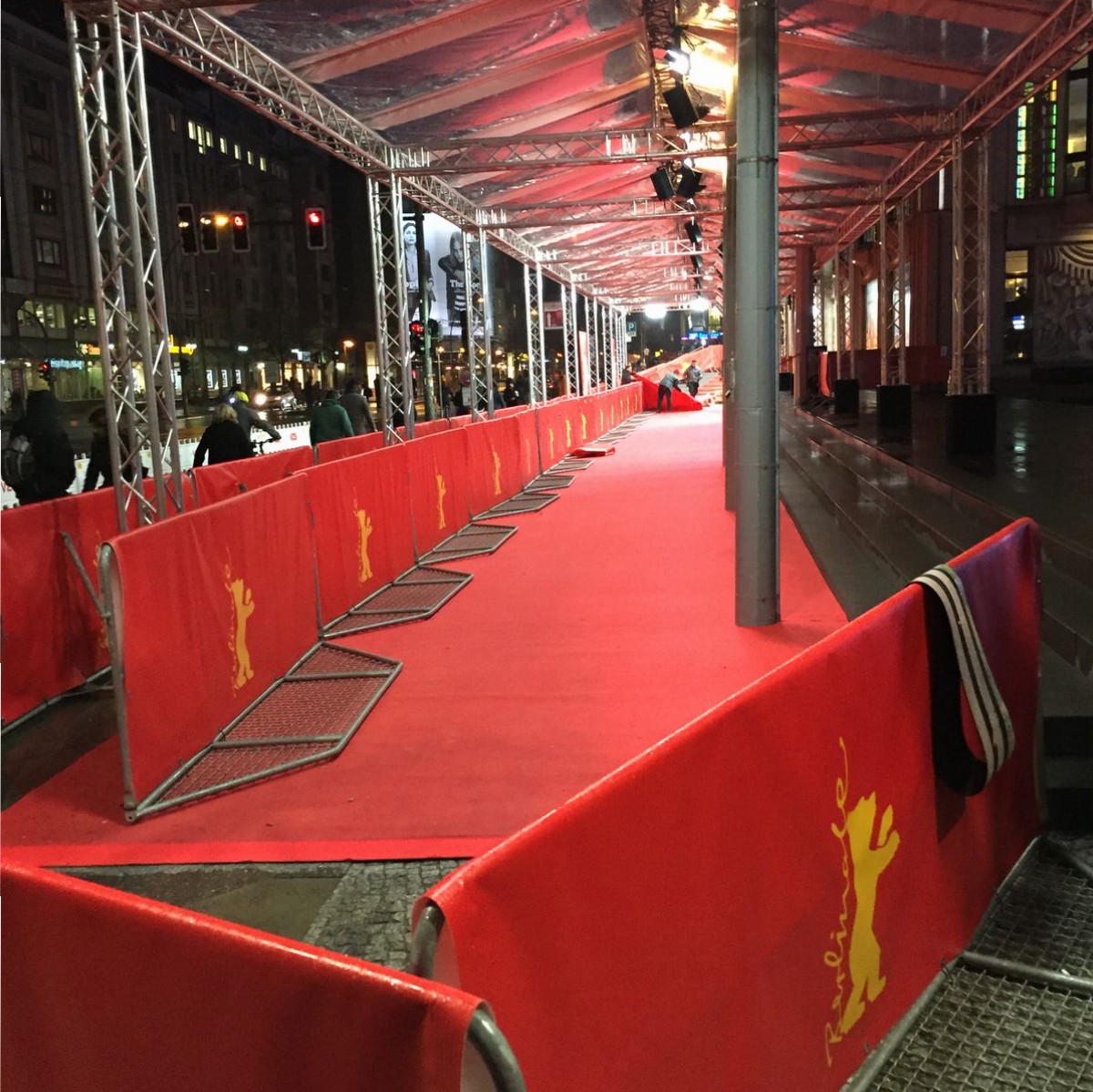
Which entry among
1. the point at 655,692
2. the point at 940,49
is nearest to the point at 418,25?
the point at 940,49

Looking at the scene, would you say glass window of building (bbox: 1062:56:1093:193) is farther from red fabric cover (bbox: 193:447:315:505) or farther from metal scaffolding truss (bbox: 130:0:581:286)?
red fabric cover (bbox: 193:447:315:505)

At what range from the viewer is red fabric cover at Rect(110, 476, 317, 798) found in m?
5.18

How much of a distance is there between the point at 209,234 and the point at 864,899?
24.3 metres

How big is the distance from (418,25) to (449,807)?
8960 mm

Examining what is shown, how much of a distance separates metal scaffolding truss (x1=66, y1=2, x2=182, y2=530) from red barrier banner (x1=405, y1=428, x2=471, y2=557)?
2699mm

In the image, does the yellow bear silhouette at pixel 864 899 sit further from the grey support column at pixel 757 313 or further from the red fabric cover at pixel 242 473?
the red fabric cover at pixel 242 473

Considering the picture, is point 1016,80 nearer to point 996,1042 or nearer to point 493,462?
point 493,462

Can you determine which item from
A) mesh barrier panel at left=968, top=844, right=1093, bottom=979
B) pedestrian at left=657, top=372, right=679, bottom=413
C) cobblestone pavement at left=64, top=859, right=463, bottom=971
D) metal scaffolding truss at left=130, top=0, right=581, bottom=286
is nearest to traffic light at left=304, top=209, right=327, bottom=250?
metal scaffolding truss at left=130, top=0, right=581, bottom=286

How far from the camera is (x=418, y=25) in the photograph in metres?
10.9

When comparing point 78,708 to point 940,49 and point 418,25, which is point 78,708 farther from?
point 940,49

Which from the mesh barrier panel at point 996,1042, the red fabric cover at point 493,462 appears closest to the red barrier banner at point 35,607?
the mesh barrier panel at point 996,1042

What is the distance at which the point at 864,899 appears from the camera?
280cm

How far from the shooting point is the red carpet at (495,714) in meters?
4.77

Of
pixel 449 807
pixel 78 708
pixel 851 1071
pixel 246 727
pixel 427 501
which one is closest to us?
pixel 851 1071
